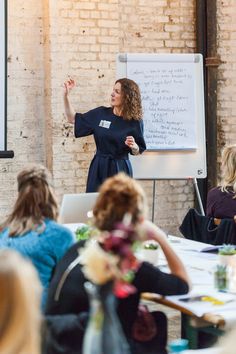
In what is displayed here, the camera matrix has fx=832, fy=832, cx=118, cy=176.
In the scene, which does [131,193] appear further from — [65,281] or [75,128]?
[75,128]

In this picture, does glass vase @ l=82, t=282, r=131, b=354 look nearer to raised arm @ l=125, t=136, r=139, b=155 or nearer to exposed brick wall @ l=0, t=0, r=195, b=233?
raised arm @ l=125, t=136, r=139, b=155

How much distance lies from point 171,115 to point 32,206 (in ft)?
14.0

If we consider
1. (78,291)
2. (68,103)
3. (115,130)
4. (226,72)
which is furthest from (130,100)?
(78,291)

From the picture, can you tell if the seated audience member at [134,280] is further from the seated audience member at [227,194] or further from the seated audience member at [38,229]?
the seated audience member at [227,194]

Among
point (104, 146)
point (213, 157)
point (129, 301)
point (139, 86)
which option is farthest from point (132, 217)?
point (213, 157)

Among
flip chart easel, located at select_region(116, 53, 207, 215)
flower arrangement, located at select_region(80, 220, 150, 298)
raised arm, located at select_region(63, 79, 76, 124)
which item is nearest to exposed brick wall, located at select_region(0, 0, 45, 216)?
raised arm, located at select_region(63, 79, 76, 124)

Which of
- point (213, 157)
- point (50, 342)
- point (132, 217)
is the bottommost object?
point (50, 342)

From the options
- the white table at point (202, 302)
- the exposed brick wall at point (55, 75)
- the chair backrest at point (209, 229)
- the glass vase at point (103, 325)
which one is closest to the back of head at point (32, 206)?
the white table at point (202, 302)

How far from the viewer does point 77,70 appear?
804cm

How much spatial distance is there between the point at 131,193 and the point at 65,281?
1.57 ft

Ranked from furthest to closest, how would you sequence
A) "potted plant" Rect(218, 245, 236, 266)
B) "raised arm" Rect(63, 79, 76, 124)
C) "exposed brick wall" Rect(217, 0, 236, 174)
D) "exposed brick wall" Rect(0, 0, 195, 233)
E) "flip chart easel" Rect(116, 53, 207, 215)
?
"exposed brick wall" Rect(217, 0, 236, 174)
"exposed brick wall" Rect(0, 0, 195, 233)
"flip chart easel" Rect(116, 53, 207, 215)
"raised arm" Rect(63, 79, 76, 124)
"potted plant" Rect(218, 245, 236, 266)

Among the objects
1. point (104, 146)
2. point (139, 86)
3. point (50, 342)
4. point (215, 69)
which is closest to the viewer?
point (50, 342)

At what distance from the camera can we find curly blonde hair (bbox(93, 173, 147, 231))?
3.19 meters

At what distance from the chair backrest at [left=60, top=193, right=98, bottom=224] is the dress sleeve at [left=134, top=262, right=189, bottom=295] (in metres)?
2.67
